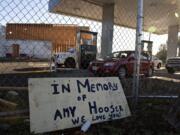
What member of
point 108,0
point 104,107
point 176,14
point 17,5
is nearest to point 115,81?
point 104,107

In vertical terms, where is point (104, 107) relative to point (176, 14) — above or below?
below

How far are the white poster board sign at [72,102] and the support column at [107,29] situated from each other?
1806 centimetres

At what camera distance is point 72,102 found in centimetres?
447

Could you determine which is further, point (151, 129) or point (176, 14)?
point (176, 14)

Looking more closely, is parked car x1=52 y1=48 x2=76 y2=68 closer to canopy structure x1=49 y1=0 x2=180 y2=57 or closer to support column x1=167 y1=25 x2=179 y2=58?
canopy structure x1=49 y1=0 x2=180 y2=57

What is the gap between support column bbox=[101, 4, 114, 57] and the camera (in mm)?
23525

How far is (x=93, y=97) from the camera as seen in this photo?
476 centimetres

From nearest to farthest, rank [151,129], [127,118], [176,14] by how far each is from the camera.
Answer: [151,129]
[127,118]
[176,14]

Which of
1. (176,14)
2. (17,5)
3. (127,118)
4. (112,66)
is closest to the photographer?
(127,118)

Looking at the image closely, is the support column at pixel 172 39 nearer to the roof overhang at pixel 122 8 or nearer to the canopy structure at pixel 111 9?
the canopy structure at pixel 111 9

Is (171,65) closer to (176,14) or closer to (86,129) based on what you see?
(176,14)

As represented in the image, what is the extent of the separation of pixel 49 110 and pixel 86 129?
575 mm

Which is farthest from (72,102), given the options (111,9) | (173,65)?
(111,9)

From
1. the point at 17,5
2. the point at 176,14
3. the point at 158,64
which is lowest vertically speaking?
the point at 158,64
